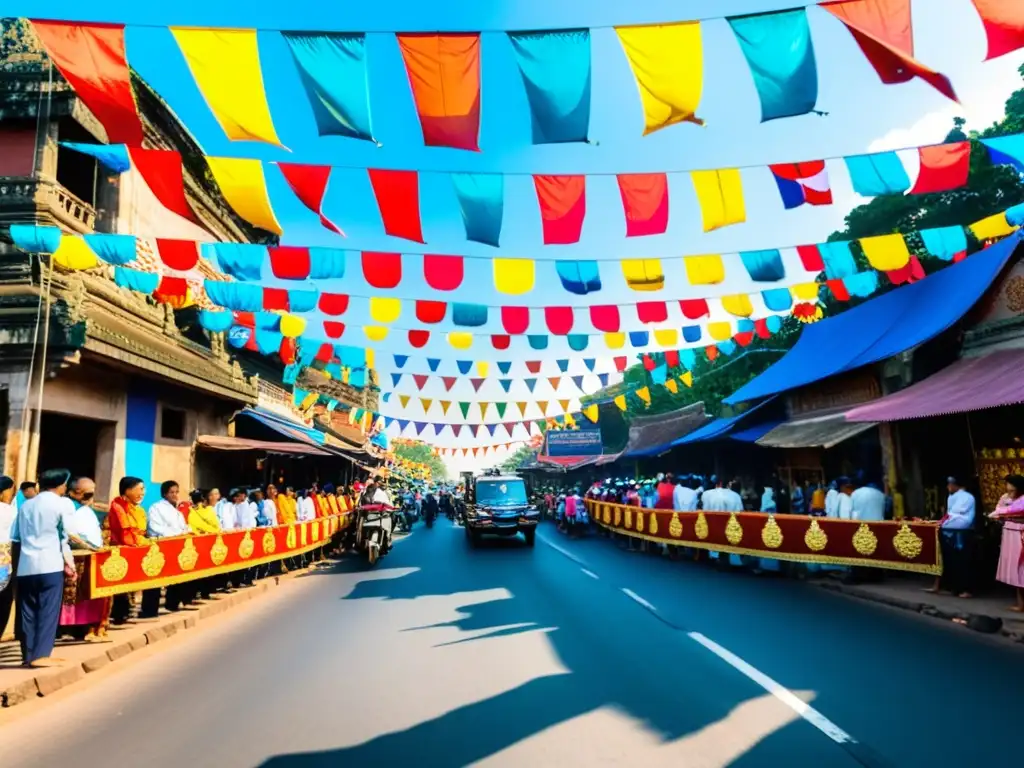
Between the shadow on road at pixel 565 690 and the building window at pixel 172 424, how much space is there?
7.59 metres

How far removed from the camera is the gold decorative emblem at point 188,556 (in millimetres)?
8779

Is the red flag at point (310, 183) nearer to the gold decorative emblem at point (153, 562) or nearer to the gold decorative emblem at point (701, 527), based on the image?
the gold decorative emblem at point (153, 562)

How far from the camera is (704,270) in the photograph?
1259cm

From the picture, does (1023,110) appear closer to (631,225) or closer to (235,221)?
(631,225)

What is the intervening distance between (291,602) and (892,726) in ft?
27.6

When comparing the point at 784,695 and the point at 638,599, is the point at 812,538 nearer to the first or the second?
the point at 638,599

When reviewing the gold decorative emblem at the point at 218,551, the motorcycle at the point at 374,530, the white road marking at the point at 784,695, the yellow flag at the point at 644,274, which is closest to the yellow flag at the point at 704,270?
the yellow flag at the point at 644,274

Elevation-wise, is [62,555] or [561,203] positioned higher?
[561,203]

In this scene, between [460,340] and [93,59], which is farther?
[460,340]

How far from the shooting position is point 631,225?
997 centimetres

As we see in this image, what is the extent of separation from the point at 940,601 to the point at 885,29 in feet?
22.4

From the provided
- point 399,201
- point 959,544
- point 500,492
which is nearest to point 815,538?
point 959,544

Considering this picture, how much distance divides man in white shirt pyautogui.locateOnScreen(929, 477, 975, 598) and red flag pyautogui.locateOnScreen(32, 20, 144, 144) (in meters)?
11.6

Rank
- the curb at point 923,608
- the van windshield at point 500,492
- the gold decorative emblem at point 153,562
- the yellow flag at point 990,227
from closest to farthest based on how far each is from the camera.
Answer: the curb at point 923,608
the gold decorative emblem at point 153,562
the yellow flag at point 990,227
the van windshield at point 500,492
